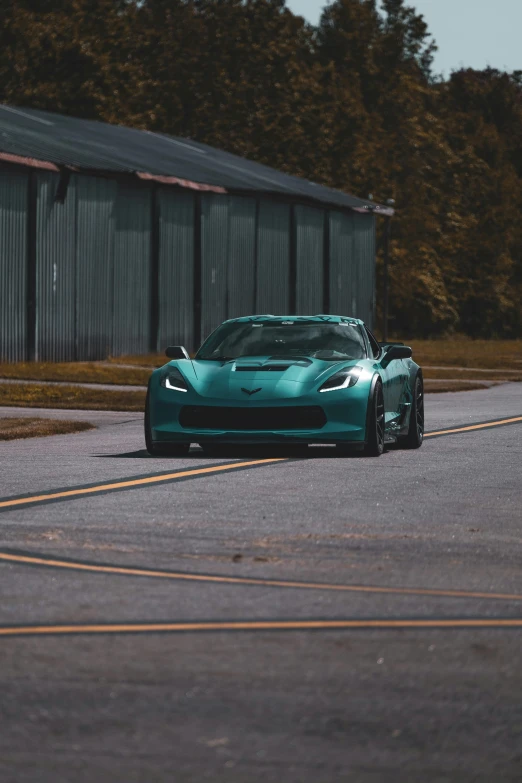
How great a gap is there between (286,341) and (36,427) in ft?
13.7

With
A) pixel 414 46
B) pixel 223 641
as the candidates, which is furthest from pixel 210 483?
pixel 414 46

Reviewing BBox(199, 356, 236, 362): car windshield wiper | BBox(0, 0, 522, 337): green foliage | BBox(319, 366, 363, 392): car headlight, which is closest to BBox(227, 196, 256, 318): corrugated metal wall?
BBox(0, 0, 522, 337): green foliage

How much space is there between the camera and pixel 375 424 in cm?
1585

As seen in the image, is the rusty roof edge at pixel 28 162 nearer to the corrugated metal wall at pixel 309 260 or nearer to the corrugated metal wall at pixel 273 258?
the corrugated metal wall at pixel 273 258

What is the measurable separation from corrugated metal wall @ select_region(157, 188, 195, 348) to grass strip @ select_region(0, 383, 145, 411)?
653 inches

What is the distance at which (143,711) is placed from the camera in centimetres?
546

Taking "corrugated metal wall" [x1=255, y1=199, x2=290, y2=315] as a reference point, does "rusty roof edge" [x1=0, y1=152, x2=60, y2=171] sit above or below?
above

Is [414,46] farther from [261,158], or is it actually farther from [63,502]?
[63,502]

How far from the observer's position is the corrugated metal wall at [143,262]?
39625 millimetres

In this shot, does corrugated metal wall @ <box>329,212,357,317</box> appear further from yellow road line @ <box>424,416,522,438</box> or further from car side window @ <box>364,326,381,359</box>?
car side window @ <box>364,326,381,359</box>

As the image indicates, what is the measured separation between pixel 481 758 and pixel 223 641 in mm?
1908

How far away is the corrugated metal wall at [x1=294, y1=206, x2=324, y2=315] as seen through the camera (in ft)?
178

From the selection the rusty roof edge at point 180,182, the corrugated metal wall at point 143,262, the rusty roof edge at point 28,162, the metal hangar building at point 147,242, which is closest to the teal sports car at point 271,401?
the rusty roof edge at point 28,162

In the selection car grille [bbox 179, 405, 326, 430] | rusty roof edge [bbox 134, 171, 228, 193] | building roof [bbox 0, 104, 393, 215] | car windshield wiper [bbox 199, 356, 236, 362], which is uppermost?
building roof [bbox 0, 104, 393, 215]
